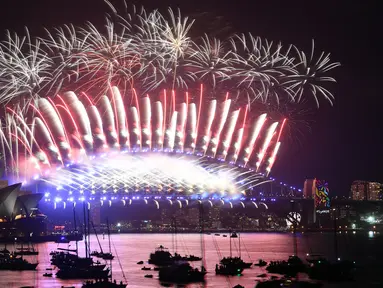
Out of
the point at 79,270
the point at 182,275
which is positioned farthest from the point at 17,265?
the point at 182,275

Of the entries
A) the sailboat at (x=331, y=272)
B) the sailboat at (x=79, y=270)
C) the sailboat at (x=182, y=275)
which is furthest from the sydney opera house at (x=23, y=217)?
the sailboat at (x=331, y=272)

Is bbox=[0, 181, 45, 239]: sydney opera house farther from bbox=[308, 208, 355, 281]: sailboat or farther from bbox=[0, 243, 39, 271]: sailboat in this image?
bbox=[308, 208, 355, 281]: sailboat

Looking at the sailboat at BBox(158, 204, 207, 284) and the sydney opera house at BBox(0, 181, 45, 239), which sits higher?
the sydney opera house at BBox(0, 181, 45, 239)

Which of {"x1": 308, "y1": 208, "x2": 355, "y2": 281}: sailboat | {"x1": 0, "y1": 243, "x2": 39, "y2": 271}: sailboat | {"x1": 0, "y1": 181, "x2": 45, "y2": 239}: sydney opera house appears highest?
{"x1": 0, "y1": 181, "x2": 45, "y2": 239}: sydney opera house

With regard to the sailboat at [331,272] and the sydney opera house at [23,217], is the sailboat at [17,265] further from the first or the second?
the sydney opera house at [23,217]

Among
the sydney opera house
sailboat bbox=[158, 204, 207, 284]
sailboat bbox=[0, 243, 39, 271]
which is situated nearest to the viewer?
sailboat bbox=[158, 204, 207, 284]

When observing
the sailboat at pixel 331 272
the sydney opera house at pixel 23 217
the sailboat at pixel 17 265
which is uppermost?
the sydney opera house at pixel 23 217

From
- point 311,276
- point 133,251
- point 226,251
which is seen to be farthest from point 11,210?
point 311,276

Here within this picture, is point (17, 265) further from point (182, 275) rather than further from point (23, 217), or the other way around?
point (23, 217)

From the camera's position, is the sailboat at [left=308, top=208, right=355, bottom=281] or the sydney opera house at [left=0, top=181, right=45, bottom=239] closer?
the sailboat at [left=308, top=208, right=355, bottom=281]

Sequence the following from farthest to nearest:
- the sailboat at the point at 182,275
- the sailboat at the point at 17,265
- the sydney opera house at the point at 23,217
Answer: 1. the sydney opera house at the point at 23,217
2. the sailboat at the point at 17,265
3. the sailboat at the point at 182,275

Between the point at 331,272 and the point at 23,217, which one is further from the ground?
the point at 23,217


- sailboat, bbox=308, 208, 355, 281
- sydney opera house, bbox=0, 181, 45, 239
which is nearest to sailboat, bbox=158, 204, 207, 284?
sailboat, bbox=308, 208, 355, 281
